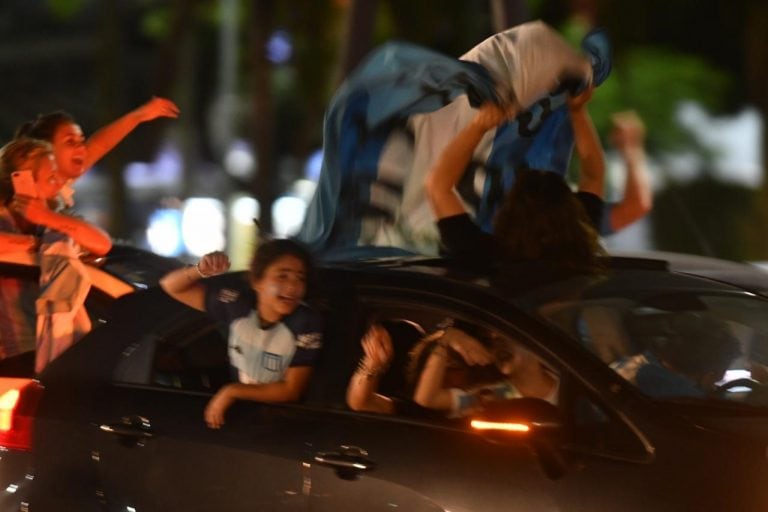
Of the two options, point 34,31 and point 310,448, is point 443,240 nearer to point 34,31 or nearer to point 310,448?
point 310,448

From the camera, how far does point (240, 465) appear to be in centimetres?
484

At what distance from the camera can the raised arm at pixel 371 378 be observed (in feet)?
15.5

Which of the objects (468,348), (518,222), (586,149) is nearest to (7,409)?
(468,348)

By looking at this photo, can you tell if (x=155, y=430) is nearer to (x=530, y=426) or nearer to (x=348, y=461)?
(x=348, y=461)

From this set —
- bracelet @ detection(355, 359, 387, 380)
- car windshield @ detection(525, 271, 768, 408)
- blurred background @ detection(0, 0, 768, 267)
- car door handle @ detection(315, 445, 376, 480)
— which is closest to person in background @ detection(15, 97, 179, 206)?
bracelet @ detection(355, 359, 387, 380)

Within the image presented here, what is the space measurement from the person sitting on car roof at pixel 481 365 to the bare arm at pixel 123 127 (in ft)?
7.05

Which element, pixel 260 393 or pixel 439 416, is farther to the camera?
pixel 260 393

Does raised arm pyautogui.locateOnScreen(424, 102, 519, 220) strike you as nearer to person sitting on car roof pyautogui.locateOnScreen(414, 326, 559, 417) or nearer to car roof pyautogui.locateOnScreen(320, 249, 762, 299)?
car roof pyautogui.locateOnScreen(320, 249, 762, 299)

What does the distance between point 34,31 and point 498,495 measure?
48943mm

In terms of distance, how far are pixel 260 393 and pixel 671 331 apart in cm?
125

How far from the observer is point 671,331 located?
472cm

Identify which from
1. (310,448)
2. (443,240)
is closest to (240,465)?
(310,448)

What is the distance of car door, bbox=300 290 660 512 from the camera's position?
4148mm

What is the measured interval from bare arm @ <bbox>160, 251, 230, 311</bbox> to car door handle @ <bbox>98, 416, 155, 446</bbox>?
0.41 metres
